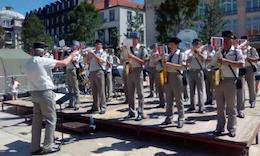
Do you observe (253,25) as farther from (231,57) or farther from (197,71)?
(231,57)

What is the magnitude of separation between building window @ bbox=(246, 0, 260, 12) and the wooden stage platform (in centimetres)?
3737

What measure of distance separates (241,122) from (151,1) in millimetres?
49576

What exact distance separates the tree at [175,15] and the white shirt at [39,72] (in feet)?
74.9

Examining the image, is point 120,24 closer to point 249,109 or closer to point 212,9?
point 212,9

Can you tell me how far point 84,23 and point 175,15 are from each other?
14.1 meters

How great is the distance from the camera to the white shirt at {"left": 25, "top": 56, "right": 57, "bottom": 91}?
21.6 ft

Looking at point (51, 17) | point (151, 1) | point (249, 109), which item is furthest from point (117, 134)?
point (51, 17)

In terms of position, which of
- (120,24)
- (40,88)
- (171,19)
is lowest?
(40,88)

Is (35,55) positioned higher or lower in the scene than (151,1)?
lower

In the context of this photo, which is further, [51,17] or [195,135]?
[51,17]

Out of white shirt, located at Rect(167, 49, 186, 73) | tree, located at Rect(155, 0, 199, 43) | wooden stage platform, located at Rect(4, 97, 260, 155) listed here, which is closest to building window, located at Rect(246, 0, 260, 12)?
tree, located at Rect(155, 0, 199, 43)

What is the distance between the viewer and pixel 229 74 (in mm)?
6324

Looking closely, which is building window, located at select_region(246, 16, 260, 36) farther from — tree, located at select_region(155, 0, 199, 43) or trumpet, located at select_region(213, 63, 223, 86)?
trumpet, located at select_region(213, 63, 223, 86)

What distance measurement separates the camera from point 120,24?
58.1 meters
